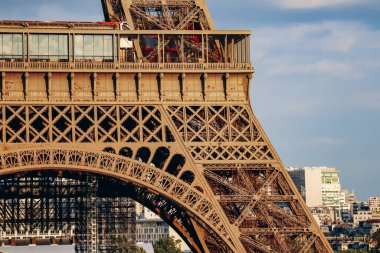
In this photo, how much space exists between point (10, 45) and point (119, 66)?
5286 mm

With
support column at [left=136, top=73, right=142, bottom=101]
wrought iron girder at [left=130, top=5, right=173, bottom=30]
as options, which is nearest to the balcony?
support column at [left=136, top=73, right=142, bottom=101]

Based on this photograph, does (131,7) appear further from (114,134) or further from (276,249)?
(276,249)

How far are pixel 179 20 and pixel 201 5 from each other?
137 cm

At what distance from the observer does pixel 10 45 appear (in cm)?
6256

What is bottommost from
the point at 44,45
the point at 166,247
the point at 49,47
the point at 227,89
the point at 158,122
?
the point at 158,122

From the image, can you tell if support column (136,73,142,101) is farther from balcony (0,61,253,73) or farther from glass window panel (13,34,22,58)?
glass window panel (13,34,22,58)

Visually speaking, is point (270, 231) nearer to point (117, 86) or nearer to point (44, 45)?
point (117, 86)

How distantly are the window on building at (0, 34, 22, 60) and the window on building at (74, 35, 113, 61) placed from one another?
2704mm

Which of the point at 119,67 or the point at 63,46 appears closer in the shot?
the point at 119,67

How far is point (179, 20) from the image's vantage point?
67.2 metres

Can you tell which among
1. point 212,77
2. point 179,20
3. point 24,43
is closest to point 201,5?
point 179,20

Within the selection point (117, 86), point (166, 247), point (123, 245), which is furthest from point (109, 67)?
point (166, 247)

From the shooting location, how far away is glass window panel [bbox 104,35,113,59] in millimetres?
63188

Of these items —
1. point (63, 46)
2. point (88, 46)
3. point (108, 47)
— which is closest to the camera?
point (63, 46)
